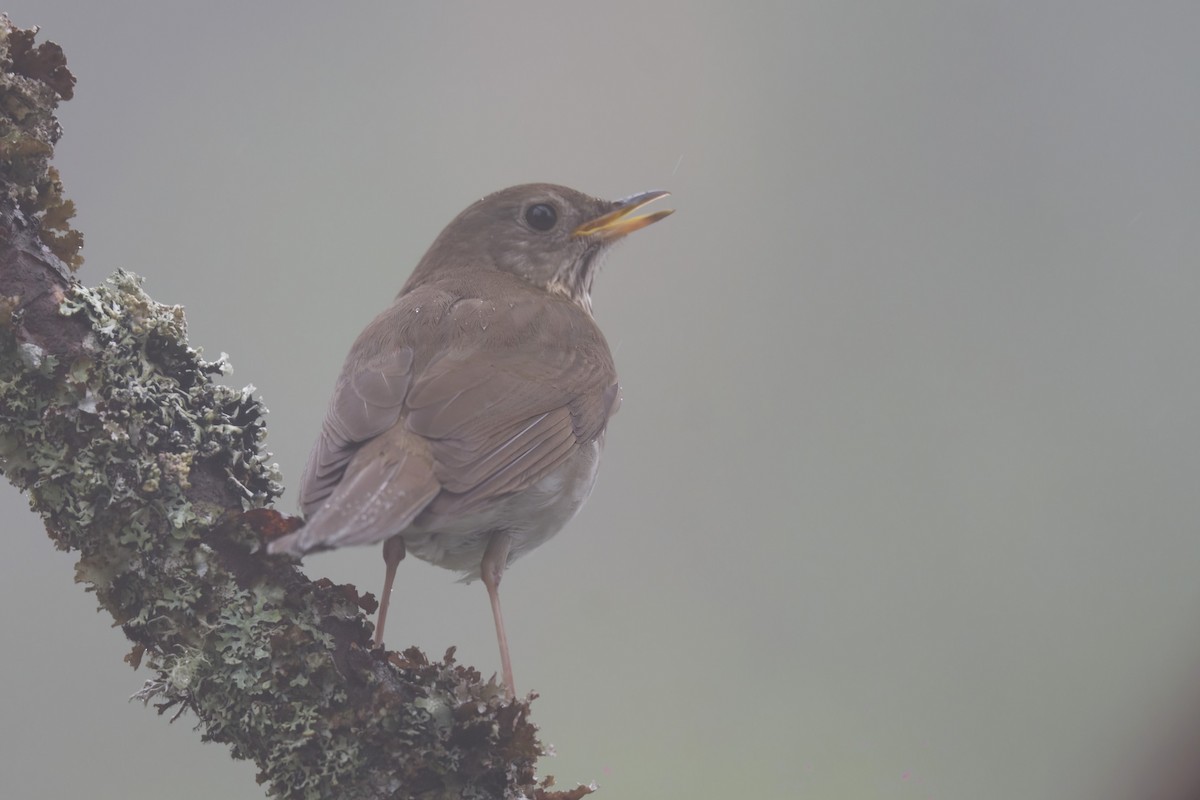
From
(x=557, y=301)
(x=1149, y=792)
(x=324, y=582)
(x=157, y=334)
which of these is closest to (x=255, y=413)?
(x=157, y=334)

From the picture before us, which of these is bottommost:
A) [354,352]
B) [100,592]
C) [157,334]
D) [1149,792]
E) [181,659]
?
[1149,792]

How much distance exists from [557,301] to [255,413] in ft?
5.94

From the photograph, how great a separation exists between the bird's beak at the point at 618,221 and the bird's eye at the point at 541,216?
0.11 meters

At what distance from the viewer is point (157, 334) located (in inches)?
114

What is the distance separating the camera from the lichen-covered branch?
2.60 metres

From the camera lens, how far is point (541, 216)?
16.5 feet

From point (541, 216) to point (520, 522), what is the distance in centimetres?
170

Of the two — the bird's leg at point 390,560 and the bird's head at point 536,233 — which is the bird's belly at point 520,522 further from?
the bird's head at point 536,233

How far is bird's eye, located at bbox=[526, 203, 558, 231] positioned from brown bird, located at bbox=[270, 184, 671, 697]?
0.67ft

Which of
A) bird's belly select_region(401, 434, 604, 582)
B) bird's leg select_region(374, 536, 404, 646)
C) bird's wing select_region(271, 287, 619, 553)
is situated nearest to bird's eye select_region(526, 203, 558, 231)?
bird's wing select_region(271, 287, 619, 553)

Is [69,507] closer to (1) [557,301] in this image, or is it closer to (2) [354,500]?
(2) [354,500]

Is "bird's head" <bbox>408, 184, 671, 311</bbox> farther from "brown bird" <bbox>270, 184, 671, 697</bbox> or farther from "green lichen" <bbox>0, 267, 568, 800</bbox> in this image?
"green lichen" <bbox>0, 267, 568, 800</bbox>

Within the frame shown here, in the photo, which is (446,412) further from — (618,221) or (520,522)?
(618,221)

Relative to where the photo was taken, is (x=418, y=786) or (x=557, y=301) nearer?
(x=418, y=786)
